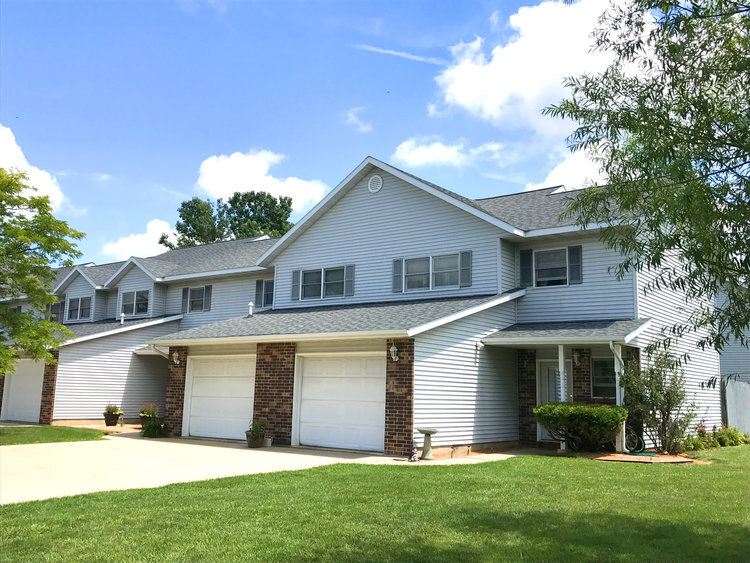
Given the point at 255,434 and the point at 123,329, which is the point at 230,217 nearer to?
the point at 123,329

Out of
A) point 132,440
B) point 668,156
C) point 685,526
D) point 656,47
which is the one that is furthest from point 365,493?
point 132,440

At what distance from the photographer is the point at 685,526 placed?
7.52 m

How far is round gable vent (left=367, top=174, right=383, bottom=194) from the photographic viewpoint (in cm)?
2072

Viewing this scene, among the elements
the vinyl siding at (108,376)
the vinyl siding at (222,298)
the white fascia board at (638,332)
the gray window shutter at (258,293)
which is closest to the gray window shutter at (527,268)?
the white fascia board at (638,332)

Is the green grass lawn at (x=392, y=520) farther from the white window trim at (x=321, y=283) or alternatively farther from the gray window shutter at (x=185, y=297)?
the gray window shutter at (x=185, y=297)

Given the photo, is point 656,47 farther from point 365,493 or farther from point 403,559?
point 365,493

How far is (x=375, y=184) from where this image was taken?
2080cm

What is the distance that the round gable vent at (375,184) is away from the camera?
68.0 ft

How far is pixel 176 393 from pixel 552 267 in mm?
11531

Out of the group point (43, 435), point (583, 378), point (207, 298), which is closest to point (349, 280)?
point (583, 378)

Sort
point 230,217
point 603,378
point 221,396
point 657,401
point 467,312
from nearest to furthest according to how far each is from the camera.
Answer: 1. point 657,401
2. point 467,312
3. point 603,378
4. point 221,396
5. point 230,217

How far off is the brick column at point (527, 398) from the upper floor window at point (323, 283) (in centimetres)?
581

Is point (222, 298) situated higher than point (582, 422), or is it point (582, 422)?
point (222, 298)

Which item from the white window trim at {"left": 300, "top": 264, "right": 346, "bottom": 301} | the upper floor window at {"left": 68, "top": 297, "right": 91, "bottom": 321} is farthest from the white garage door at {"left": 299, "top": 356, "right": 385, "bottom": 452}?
the upper floor window at {"left": 68, "top": 297, "right": 91, "bottom": 321}
